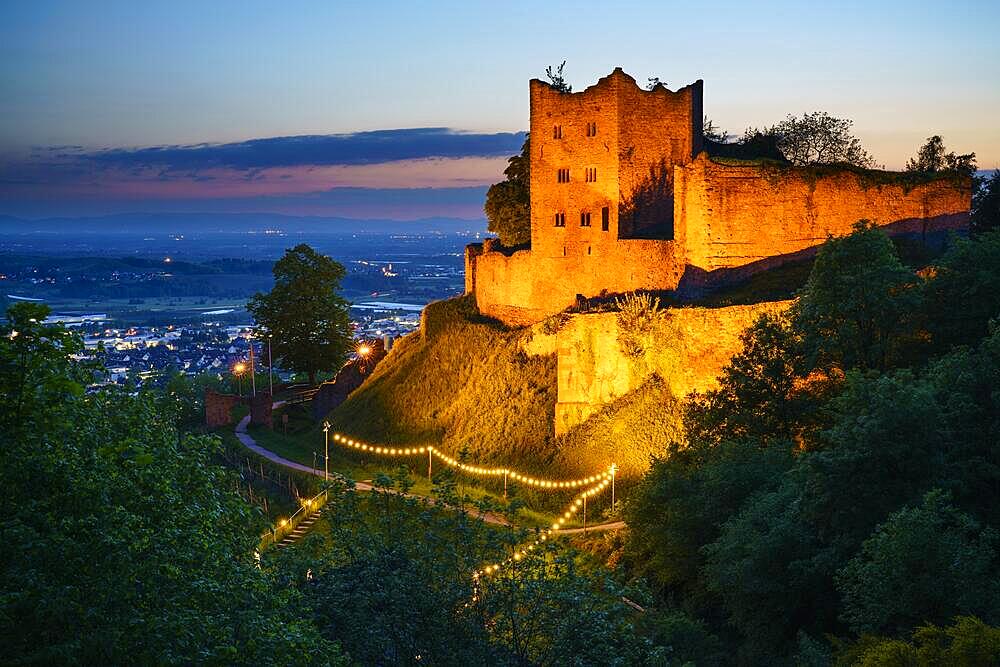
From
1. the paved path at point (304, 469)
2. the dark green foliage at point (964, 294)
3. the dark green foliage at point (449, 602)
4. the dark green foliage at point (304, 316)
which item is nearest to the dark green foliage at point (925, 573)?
the dark green foliage at point (449, 602)

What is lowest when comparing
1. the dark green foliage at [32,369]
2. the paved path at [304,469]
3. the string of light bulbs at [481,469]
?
the paved path at [304,469]

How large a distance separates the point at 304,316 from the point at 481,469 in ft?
70.7

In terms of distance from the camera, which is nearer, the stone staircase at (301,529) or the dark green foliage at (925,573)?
the dark green foliage at (925,573)

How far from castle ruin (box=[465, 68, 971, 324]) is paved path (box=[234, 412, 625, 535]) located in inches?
414

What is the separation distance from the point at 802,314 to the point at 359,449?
20.5 metres

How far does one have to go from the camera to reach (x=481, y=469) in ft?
121

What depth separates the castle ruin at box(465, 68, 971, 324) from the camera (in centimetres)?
3675

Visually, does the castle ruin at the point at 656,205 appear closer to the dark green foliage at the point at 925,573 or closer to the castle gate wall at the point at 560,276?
the castle gate wall at the point at 560,276

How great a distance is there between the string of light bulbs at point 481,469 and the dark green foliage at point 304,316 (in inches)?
493

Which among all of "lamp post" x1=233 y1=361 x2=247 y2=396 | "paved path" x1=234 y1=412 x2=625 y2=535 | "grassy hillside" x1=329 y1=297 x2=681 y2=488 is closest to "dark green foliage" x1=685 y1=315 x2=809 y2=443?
"grassy hillside" x1=329 y1=297 x2=681 y2=488

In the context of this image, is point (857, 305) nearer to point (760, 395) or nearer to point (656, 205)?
point (760, 395)

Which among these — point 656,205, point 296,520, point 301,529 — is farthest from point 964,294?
point 296,520

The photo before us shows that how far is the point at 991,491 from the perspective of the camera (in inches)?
835

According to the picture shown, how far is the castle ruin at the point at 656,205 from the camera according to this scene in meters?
36.8
